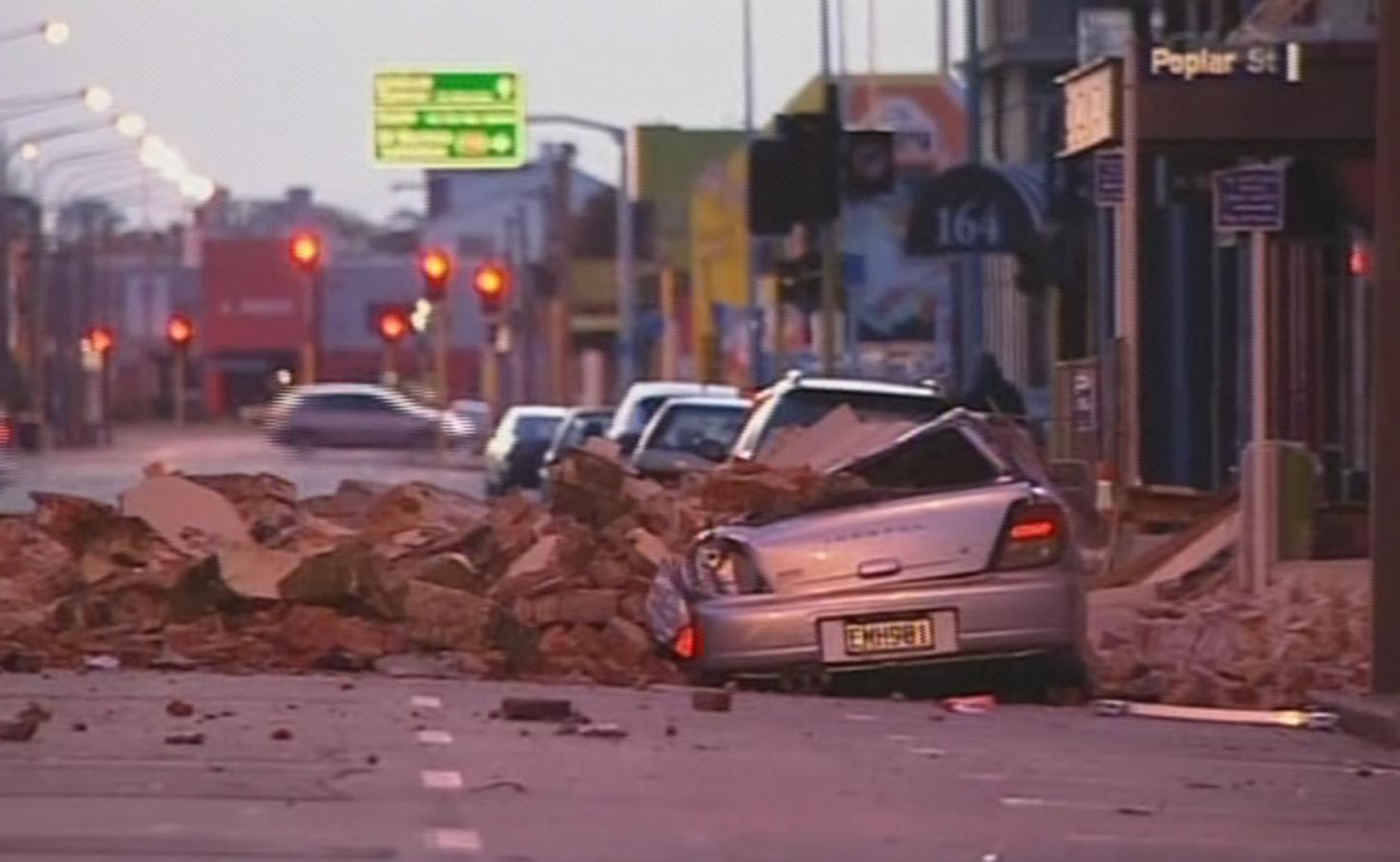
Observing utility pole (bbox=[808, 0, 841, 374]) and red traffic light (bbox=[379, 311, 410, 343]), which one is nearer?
utility pole (bbox=[808, 0, 841, 374])

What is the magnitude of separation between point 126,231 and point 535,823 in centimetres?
17032

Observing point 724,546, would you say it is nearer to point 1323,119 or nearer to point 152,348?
point 1323,119

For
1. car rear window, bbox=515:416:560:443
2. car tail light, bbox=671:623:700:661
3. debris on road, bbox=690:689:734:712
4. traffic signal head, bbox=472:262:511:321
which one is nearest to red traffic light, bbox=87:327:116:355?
traffic signal head, bbox=472:262:511:321

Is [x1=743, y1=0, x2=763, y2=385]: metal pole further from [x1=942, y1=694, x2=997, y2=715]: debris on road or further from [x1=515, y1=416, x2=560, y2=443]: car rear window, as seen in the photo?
[x1=942, y1=694, x2=997, y2=715]: debris on road

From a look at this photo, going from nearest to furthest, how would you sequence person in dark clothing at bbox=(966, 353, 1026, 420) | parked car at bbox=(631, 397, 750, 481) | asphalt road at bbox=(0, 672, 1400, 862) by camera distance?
1. asphalt road at bbox=(0, 672, 1400, 862)
2. person in dark clothing at bbox=(966, 353, 1026, 420)
3. parked car at bbox=(631, 397, 750, 481)

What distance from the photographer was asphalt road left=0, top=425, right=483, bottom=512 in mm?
46875

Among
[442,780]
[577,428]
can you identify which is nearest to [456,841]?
[442,780]

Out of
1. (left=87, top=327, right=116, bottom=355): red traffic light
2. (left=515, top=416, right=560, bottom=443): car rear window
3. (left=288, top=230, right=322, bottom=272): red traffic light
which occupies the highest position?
(left=288, top=230, right=322, bottom=272): red traffic light

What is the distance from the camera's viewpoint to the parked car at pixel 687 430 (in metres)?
30.9

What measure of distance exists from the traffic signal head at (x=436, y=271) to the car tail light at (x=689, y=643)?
111 feet

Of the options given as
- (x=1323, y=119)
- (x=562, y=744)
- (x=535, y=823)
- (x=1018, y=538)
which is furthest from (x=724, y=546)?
(x=1323, y=119)

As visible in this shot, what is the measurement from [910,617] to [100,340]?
280 ft

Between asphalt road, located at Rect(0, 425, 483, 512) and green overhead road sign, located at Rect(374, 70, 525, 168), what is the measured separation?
5383 millimetres

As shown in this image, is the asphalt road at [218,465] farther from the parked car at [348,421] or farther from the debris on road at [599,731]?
the debris on road at [599,731]
